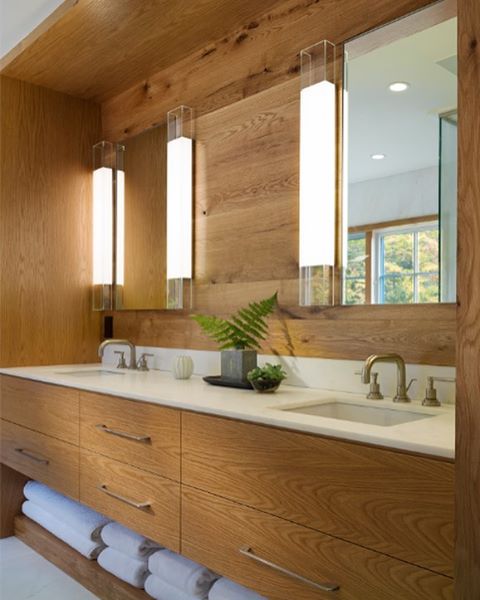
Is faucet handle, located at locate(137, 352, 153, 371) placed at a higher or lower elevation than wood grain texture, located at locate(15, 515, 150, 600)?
higher

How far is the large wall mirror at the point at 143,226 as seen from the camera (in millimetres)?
2652

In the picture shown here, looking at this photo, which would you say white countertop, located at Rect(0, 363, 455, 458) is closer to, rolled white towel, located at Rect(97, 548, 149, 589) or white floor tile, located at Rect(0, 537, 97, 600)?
rolled white towel, located at Rect(97, 548, 149, 589)

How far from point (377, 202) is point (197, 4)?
100 centimetres

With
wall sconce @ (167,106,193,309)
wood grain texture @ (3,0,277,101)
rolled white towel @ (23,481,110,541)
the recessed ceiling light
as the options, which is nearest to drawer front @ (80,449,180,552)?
rolled white towel @ (23,481,110,541)

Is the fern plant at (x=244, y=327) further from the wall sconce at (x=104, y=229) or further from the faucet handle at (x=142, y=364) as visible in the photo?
the wall sconce at (x=104, y=229)

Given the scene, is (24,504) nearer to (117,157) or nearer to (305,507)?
(117,157)

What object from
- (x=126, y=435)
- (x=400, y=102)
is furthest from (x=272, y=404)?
(x=400, y=102)

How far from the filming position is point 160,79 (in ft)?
8.84

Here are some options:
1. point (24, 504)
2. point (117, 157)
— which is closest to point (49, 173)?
point (117, 157)

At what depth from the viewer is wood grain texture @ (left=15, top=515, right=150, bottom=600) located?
204cm

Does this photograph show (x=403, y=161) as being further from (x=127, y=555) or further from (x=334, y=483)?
(x=127, y=555)

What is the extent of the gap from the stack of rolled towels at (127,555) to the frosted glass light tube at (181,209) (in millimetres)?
1029

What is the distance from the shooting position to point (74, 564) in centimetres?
230

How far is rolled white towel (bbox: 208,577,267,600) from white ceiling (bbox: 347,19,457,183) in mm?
1257
